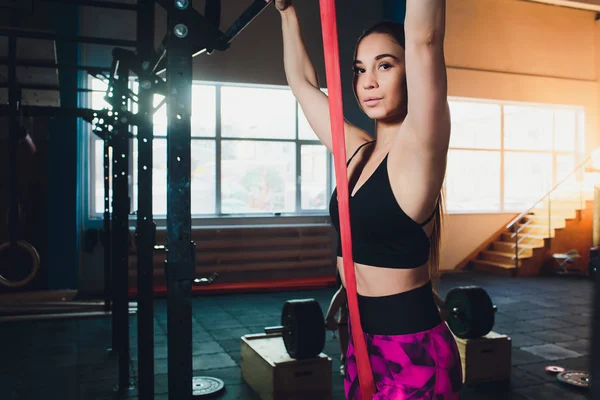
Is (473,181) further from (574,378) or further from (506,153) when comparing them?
(574,378)

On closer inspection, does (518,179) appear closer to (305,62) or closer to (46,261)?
(46,261)

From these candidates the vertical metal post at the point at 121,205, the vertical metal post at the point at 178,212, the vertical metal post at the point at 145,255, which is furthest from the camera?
the vertical metal post at the point at 121,205

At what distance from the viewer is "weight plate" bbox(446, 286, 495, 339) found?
3281 mm

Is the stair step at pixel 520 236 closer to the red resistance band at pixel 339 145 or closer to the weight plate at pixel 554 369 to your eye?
the weight plate at pixel 554 369

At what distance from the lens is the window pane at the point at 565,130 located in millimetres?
9117

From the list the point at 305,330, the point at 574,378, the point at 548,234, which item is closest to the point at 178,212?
the point at 305,330

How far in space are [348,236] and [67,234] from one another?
6.18 metres

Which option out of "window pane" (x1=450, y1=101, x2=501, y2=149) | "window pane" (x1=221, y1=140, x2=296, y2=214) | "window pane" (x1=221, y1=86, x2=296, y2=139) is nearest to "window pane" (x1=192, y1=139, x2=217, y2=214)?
"window pane" (x1=221, y1=140, x2=296, y2=214)

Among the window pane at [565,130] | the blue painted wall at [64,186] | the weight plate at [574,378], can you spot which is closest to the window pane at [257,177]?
the blue painted wall at [64,186]

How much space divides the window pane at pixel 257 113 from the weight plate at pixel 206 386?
4139 mm

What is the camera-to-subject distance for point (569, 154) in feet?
30.2

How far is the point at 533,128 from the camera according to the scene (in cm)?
908

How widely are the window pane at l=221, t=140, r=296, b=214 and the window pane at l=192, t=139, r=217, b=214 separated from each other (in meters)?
0.13

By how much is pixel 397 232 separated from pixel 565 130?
941cm
